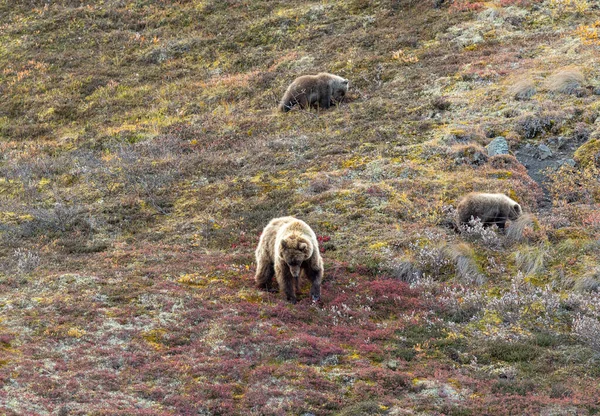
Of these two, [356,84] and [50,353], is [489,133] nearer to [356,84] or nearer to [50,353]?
[356,84]

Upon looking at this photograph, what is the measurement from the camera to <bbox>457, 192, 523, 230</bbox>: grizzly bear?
1408 cm

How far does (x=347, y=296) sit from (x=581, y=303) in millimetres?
4166

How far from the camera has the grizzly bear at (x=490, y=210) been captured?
14.1m

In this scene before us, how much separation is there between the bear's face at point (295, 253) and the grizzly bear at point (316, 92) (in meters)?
12.8

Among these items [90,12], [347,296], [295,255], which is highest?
[90,12]

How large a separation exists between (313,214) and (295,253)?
4.41 meters

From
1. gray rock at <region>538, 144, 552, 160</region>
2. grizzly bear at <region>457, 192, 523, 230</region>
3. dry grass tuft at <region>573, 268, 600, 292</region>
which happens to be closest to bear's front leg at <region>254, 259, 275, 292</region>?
grizzly bear at <region>457, 192, 523, 230</region>

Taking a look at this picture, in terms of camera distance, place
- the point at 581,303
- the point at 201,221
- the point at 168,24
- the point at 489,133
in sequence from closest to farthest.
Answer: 1. the point at 581,303
2. the point at 201,221
3. the point at 489,133
4. the point at 168,24

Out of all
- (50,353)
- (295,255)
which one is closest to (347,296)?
(295,255)

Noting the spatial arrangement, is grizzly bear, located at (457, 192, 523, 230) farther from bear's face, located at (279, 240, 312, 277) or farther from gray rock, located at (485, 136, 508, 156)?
bear's face, located at (279, 240, 312, 277)

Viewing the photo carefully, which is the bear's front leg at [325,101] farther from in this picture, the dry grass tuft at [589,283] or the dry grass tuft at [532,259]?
the dry grass tuft at [589,283]

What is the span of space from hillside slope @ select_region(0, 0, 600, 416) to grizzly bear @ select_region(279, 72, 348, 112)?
0.61 m

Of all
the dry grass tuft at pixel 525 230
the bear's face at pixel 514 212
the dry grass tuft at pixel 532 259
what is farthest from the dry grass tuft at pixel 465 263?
the bear's face at pixel 514 212

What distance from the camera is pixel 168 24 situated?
34.9 m
